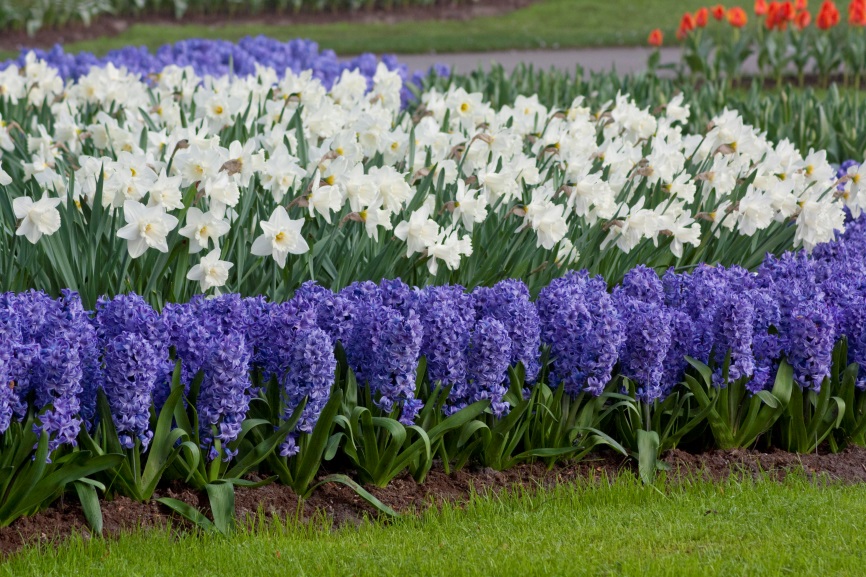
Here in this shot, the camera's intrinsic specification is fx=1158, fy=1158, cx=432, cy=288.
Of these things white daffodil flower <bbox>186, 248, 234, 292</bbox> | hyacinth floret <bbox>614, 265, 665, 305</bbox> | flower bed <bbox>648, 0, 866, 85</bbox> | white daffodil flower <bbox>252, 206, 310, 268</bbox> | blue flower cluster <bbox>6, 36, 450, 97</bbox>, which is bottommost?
hyacinth floret <bbox>614, 265, 665, 305</bbox>

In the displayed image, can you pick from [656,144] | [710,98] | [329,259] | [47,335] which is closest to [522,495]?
[329,259]

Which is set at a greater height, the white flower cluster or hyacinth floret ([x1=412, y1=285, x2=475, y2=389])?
the white flower cluster

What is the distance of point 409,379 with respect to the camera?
3.43 m

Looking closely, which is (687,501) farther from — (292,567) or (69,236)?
(69,236)

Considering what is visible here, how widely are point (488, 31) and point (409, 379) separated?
13.8 metres

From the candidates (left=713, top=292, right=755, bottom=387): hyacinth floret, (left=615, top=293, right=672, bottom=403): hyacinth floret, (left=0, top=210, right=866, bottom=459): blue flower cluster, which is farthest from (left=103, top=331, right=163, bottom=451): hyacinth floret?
(left=713, top=292, right=755, bottom=387): hyacinth floret

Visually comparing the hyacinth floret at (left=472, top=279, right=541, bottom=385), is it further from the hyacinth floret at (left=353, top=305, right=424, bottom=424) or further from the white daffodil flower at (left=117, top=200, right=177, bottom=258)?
the white daffodil flower at (left=117, top=200, right=177, bottom=258)

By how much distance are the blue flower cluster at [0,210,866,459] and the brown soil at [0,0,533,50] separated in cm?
1273

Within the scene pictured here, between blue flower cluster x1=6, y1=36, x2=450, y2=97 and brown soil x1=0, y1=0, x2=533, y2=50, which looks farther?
brown soil x1=0, y1=0, x2=533, y2=50

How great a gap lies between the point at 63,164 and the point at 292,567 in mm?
2603

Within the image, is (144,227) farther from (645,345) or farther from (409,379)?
(645,345)

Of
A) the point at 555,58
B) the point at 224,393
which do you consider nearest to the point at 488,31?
the point at 555,58

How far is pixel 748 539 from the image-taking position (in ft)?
10.3

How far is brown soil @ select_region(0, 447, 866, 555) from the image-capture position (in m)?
3.18
